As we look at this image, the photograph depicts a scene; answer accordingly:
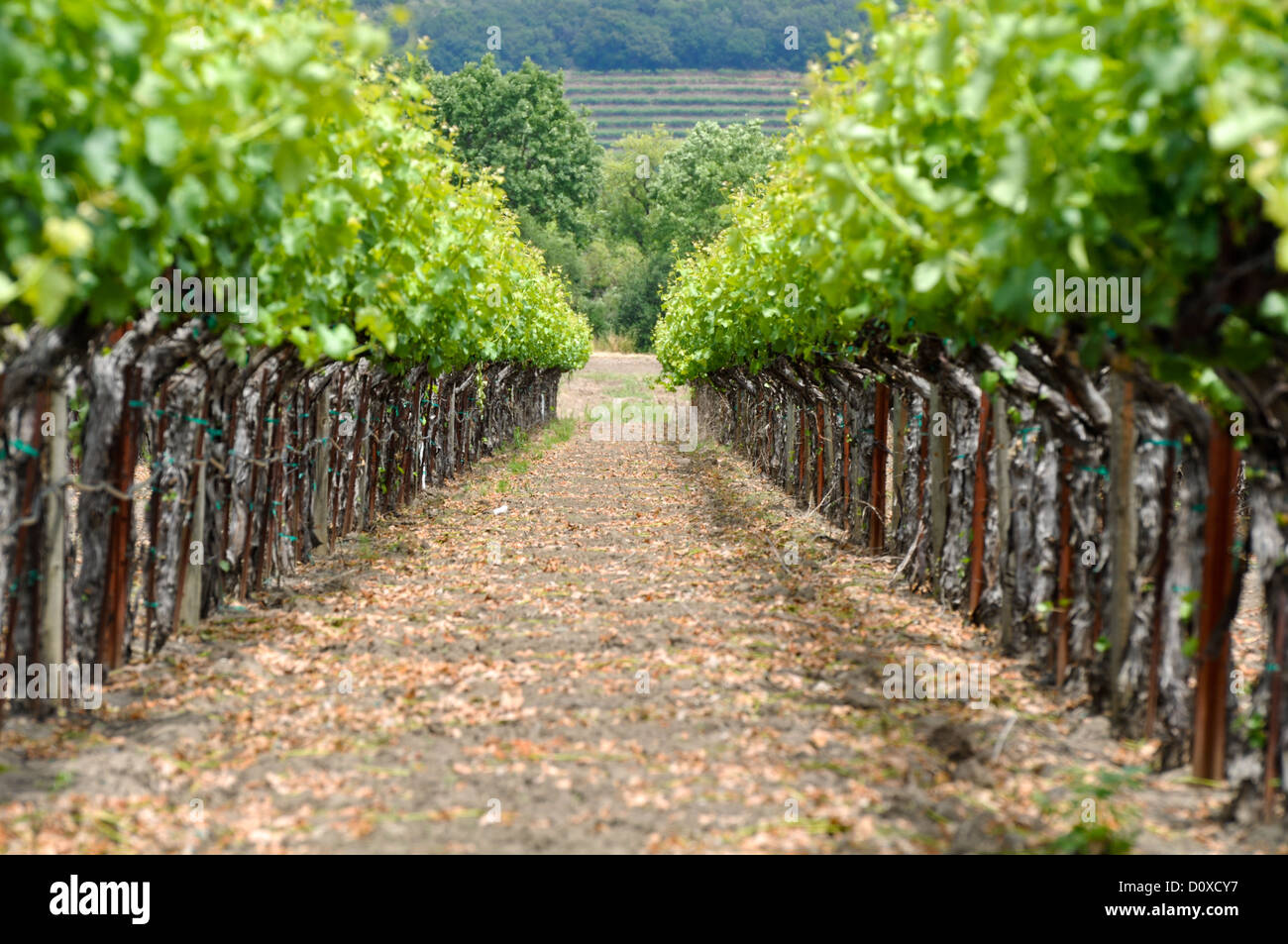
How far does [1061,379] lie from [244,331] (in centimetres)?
474

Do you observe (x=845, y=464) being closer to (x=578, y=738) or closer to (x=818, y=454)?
(x=818, y=454)

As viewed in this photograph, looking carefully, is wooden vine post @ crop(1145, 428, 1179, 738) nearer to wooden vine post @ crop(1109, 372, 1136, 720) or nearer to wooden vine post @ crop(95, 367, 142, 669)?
wooden vine post @ crop(1109, 372, 1136, 720)

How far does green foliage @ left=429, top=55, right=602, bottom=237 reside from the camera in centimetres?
6681

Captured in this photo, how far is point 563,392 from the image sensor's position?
189ft

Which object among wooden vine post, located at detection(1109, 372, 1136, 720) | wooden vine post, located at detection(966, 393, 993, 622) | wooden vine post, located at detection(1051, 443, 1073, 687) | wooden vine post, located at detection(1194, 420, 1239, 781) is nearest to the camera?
wooden vine post, located at detection(1194, 420, 1239, 781)

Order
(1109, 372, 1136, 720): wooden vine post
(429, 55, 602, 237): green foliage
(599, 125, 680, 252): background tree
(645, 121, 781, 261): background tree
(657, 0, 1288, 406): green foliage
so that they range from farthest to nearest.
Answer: (599, 125, 680, 252): background tree, (645, 121, 781, 261): background tree, (429, 55, 602, 237): green foliage, (1109, 372, 1136, 720): wooden vine post, (657, 0, 1288, 406): green foliage

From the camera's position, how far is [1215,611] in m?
5.55

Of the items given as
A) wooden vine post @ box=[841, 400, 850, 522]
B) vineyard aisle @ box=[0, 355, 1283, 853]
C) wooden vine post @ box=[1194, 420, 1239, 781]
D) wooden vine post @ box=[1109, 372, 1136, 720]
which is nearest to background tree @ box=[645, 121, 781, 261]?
wooden vine post @ box=[841, 400, 850, 522]

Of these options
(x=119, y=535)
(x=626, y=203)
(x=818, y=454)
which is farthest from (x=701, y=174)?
(x=119, y=535)

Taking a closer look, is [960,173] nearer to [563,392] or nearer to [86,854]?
[86,854]

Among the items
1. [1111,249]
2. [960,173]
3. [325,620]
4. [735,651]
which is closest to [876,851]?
[1111,249]

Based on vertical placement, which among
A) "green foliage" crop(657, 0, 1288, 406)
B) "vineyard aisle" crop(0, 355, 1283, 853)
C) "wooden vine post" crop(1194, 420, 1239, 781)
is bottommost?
"vineyard aisle" crop(0, 355, 1283, 853)

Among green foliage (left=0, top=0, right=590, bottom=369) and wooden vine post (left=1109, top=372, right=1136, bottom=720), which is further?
wooden vine post (left=1109, top=372, right=1136, bottom=720)

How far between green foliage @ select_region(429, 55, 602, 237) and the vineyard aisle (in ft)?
192
